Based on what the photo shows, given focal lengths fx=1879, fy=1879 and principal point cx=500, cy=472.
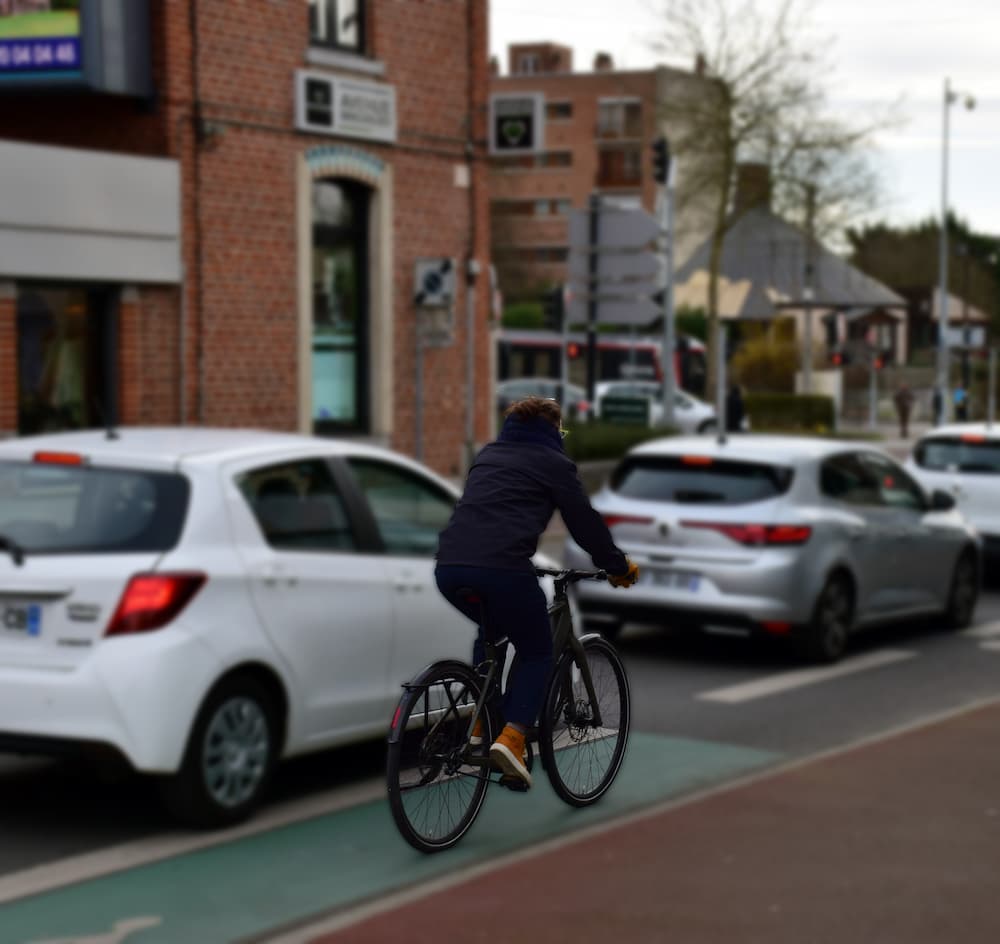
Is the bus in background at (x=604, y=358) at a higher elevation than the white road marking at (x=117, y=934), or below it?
higher

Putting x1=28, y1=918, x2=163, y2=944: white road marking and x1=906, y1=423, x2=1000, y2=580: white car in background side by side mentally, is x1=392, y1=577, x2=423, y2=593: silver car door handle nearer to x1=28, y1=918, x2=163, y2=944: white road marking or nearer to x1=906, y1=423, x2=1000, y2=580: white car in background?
x1=28, y1=918, x2=163, y2=944: white road marking

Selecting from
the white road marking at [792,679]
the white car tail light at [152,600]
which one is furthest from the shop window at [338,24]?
the white car tail light at [152,600]

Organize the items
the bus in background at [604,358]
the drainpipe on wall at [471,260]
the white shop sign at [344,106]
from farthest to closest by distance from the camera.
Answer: the bus in background at [604,358] < the drainpipe on wall at [471,260] < the white shop sign at [344,106]

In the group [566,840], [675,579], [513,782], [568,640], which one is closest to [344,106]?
[675,579]

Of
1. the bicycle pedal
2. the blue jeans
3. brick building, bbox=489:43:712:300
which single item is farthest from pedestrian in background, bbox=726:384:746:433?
brick building, bbox=489:43:712:300

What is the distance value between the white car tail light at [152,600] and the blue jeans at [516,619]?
5.39 metres

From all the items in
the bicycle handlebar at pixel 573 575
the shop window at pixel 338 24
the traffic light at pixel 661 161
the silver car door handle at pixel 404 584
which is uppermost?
the shop window at pixel 338 24

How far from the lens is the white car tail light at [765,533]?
1327 cm

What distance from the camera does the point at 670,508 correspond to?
39.8ft

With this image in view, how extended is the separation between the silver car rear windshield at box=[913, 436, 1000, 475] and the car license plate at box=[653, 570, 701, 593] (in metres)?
8.62

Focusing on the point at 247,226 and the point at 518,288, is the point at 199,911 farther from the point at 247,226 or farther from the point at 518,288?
the point at 518,288

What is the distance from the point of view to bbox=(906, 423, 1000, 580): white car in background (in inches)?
798

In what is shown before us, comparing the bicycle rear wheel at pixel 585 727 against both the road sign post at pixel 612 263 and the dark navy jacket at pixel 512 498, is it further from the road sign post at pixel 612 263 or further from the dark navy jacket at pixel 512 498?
the road sign post at pixel 612 263

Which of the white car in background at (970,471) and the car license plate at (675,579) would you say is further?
the white car in background at (970,471)
